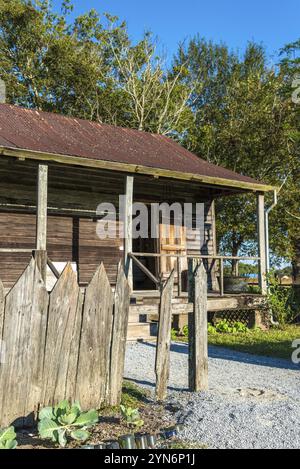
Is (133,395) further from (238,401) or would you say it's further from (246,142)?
(246,142)

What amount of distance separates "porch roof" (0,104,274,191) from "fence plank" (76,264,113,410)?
5.54m

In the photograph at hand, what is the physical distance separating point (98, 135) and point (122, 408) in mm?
10458

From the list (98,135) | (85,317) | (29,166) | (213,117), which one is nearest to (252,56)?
(213,117)

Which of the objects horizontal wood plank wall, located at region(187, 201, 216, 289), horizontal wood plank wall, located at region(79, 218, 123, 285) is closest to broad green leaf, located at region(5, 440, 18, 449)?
horizontal wood plank wall, located at region(79, 218, 123, 285)

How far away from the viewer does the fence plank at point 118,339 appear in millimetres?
5492

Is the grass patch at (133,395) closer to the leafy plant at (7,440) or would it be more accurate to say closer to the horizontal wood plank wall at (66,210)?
the leafy plant at (7,440)

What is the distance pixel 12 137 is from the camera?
11.1 metres

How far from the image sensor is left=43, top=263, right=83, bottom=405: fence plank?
16.5 ft

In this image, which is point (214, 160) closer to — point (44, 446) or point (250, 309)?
point (250, 309)

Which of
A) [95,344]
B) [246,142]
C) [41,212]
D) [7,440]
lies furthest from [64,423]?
[246,142]

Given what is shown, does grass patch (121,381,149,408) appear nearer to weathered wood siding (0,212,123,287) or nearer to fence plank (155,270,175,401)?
fence plank (155,270,175,401)

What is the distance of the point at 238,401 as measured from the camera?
5879 mm

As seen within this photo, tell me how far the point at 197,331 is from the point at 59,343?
71.1 inches

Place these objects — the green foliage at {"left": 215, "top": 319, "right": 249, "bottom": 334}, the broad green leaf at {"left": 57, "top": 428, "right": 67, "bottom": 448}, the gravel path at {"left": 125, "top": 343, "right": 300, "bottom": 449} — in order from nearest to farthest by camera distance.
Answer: the broad green leaf at {"left": 57, "top": 428, "right": 67, "bottom": 448} < the gravel path at {"left": 125, "top": 343, "right": 300, "bottom": 449} < the green foliage at {"left": 215, "top": 319, "right": 249, "bottom": 334}
